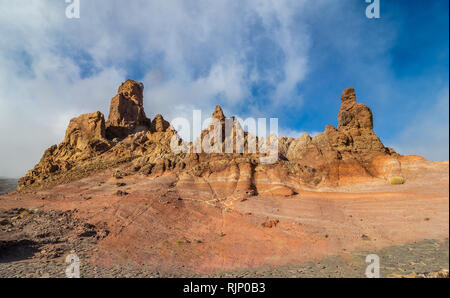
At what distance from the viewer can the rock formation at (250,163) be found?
2680 cm

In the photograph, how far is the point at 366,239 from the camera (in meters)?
14.3

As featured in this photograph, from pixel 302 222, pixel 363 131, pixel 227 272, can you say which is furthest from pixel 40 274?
pixel 363 131

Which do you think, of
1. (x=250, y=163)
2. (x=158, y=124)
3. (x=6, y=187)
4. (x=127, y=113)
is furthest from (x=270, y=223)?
(x=6, y=187)

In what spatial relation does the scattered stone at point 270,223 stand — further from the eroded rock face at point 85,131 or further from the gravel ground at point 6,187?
the gravel ground at point 6,187

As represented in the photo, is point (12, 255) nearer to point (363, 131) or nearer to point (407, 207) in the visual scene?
point (407, 207)

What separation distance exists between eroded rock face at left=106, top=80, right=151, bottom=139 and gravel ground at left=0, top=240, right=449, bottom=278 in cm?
4976

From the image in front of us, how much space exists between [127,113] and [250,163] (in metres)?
50.9

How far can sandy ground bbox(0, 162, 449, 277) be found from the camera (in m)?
9.06

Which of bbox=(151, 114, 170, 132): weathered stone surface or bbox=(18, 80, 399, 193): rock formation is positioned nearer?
bbox=(18, 80, 399, 193): rock formation

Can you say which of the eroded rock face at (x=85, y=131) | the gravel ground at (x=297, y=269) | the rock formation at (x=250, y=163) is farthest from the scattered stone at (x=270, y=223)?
the eroded rock face at (x=85, y=131)

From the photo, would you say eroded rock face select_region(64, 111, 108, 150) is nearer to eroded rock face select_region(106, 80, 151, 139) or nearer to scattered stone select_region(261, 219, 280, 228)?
eroded rock face select_region(106, 80, 151, 139)

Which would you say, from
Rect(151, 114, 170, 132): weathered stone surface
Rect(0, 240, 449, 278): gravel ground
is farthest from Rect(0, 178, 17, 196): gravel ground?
Rect(0, 240, 449, 278): gravel ground

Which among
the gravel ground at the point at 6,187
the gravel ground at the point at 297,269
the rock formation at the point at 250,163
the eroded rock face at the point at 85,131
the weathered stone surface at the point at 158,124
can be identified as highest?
the weathered stone surface at the point at 158,124

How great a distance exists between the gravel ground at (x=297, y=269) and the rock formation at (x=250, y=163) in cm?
1355
